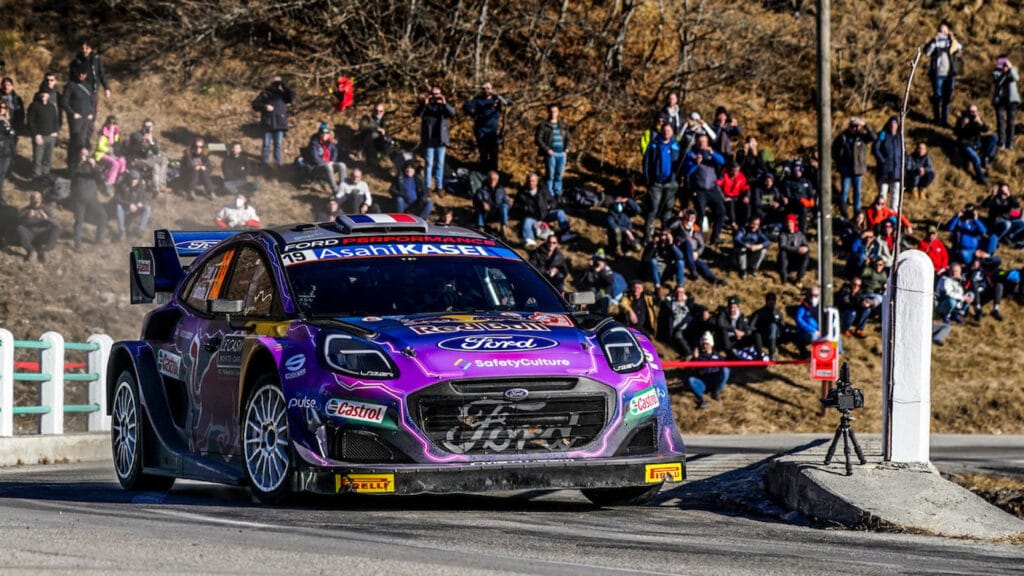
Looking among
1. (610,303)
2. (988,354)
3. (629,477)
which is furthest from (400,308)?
(988,354)

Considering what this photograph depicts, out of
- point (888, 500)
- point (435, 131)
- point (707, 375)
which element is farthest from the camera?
point (435, 131)

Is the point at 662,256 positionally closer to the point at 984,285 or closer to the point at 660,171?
the point at 660,171

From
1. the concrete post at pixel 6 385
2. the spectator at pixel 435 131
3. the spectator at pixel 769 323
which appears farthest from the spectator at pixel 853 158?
the concrete post at pixel 6 385

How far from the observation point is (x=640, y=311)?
82.9 ft

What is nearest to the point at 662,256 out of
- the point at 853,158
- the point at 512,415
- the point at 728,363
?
the point at 728,363

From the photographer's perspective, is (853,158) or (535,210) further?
(853,158)

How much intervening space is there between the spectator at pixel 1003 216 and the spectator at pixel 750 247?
408 centimetres

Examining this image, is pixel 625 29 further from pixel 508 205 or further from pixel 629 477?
pixel 629 477

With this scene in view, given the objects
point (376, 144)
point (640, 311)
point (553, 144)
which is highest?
point (376, 144)

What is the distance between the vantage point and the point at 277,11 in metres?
37.1

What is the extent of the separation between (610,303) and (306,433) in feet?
56.2

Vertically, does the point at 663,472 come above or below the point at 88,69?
below

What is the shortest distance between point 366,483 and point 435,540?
119 cm

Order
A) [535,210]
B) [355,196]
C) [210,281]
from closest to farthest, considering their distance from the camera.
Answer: [210,281], [535,210], [355,196]
